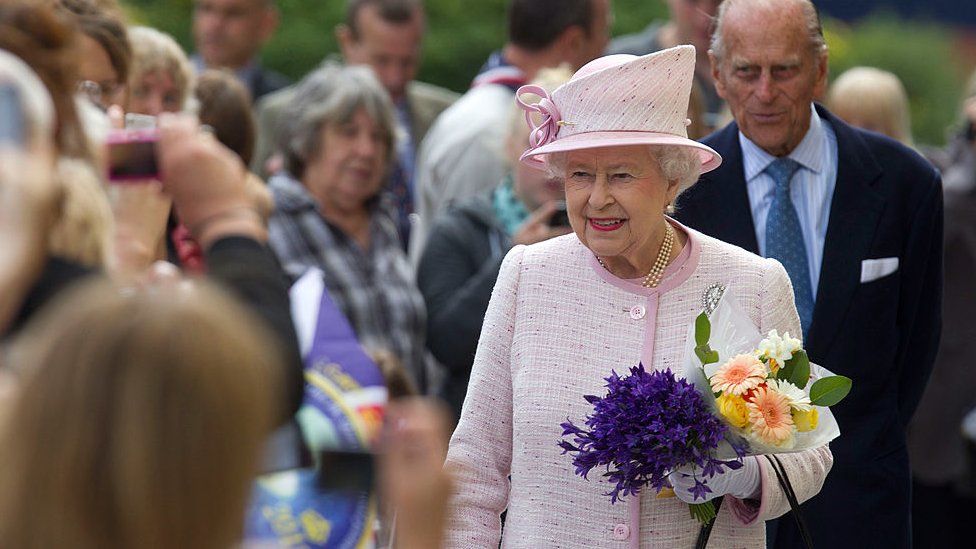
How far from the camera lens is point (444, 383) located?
639cm

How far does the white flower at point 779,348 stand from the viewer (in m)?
3.80

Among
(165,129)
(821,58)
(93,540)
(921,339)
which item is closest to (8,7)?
(165,129)

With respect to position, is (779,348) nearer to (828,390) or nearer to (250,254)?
(828,390)

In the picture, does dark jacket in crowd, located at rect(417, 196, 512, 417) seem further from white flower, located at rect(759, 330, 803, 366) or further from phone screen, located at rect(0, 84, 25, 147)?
phone screen, located at rect(0, 84, 25, 147)

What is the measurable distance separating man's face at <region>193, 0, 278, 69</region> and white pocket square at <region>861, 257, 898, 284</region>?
4.64 m

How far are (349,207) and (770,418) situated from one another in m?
3.22

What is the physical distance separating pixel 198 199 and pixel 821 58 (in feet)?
9.14

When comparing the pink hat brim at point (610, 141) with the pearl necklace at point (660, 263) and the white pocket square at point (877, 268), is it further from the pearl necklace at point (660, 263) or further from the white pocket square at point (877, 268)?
the white pocket square at point (877, 268)

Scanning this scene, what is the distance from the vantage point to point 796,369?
3828mm

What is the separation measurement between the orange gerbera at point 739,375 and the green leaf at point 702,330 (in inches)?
3.4

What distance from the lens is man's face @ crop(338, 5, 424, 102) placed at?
8570 millimetres

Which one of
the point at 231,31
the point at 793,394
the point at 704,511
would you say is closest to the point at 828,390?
the point at 793,394

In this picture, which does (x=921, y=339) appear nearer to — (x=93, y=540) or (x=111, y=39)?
(x=111, y=39)

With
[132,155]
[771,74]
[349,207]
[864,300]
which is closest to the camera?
[132,155]
